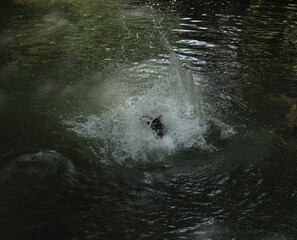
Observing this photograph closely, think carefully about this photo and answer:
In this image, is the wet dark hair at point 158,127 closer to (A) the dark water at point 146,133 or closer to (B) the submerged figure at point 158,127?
(B) the submerged figure at point 158,127

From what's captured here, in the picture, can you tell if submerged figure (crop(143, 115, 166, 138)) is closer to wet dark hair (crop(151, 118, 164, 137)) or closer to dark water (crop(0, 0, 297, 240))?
wet dark hair (crop(151, 118, 164, 137))

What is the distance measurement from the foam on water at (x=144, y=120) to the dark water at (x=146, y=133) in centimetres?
2

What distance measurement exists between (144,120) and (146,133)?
1.22 feet

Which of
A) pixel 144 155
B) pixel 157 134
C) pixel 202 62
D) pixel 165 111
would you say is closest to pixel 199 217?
pixel 144 155

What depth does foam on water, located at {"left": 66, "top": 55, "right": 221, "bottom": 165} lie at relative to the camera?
5234 mm

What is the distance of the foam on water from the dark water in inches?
0.9

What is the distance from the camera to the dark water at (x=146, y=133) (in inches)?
155

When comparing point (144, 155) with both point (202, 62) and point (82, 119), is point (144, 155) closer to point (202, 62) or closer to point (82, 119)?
point (82, 119)

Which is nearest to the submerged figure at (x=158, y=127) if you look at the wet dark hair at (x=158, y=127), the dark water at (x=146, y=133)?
the wet dark hair at (x=158, y=127)

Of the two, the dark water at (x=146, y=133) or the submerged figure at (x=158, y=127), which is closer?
the dark water at (x=146, y=133)

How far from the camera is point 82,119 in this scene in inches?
237

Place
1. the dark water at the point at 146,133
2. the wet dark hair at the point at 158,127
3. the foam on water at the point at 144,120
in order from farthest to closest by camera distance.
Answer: the wet dark hair at the point at 158,127, the foam on water at the point at 144,120, the dark water at the point at 146,133

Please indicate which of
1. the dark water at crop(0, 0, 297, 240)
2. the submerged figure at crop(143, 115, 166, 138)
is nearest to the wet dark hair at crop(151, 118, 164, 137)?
the submerged figure at crop(143, 115, 166, 138)

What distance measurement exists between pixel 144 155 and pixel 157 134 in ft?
1.65
